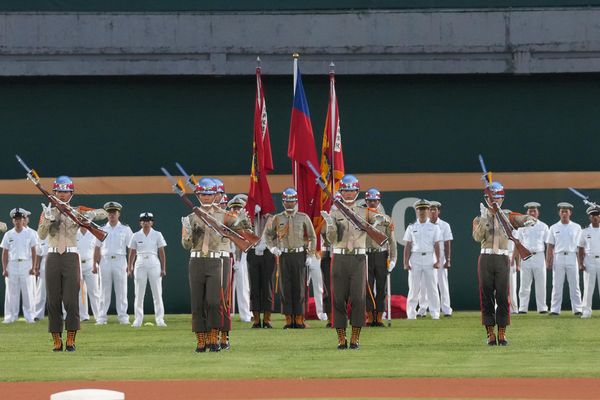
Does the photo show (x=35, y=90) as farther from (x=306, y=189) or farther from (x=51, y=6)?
(x=306, y=189)

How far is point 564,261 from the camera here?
30.7 metres

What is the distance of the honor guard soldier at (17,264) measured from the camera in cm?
3028

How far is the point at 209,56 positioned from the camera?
113 feet

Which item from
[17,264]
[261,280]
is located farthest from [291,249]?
[17,264]

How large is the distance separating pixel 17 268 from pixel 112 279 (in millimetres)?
2042

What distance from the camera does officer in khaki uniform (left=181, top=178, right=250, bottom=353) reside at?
21391mm

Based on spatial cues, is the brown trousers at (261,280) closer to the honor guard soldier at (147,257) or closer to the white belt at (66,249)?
the honor guard soldier at (147,257)

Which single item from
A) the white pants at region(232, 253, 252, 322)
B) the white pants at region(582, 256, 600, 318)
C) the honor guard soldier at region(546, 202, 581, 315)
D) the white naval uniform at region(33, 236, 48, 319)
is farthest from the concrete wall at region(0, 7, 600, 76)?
the white pants at region(232, 253, 252, 322)

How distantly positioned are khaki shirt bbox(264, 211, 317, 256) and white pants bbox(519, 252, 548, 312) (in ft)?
21.0

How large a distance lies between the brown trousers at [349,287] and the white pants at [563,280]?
393 inches

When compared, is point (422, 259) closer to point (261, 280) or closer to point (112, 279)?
point (261, 280)

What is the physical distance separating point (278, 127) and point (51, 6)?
6.39 metres

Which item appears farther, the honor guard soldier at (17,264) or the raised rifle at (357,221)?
the honor guard soldier at (17,264)

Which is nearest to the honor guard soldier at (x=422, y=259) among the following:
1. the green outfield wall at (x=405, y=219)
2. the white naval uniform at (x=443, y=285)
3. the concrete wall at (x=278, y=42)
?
A: the white naval uniform at (x=443, y=285)
